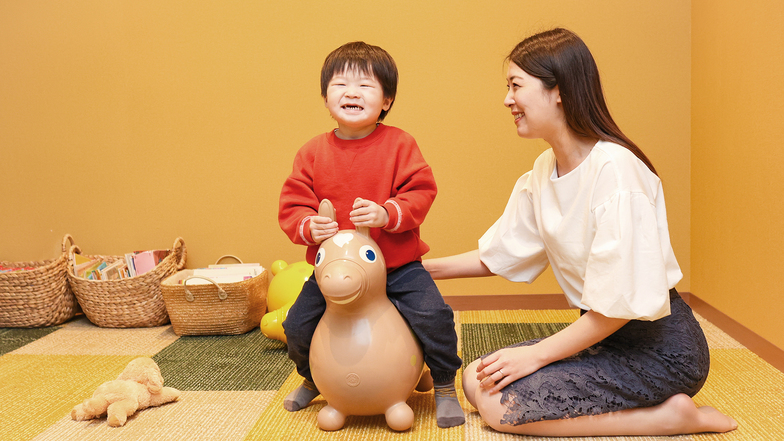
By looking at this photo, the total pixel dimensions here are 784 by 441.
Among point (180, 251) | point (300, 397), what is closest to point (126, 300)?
point (180, 251)

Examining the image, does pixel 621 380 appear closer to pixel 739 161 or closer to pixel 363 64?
pixel 363 64

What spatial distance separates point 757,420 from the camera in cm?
139

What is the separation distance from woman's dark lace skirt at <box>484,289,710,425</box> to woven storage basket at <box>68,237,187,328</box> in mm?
1654

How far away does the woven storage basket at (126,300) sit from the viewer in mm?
2447

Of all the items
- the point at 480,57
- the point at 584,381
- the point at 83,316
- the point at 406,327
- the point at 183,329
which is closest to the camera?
the point at 584,381

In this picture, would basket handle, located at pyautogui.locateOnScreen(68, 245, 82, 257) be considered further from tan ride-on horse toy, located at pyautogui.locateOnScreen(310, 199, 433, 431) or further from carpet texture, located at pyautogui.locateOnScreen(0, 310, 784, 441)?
tan ride-on horse toy, located at pyautogui.locateOnScreen(310, 199, 433, 431)

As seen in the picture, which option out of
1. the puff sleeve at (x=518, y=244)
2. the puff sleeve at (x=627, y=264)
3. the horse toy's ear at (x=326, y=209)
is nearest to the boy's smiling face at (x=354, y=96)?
the horse toy's ear at (x=326, y=209)

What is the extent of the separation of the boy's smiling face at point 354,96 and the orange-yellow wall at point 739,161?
113 cm

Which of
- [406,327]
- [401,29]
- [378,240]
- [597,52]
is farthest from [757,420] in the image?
[401,29]

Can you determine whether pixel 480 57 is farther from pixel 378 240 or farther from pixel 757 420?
pixel 757 420

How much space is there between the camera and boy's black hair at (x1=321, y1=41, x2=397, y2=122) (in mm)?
1421

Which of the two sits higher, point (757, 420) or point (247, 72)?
point (247, 72)

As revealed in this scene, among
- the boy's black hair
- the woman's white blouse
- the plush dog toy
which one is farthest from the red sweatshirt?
the plush dog toy

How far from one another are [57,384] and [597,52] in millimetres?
2203
